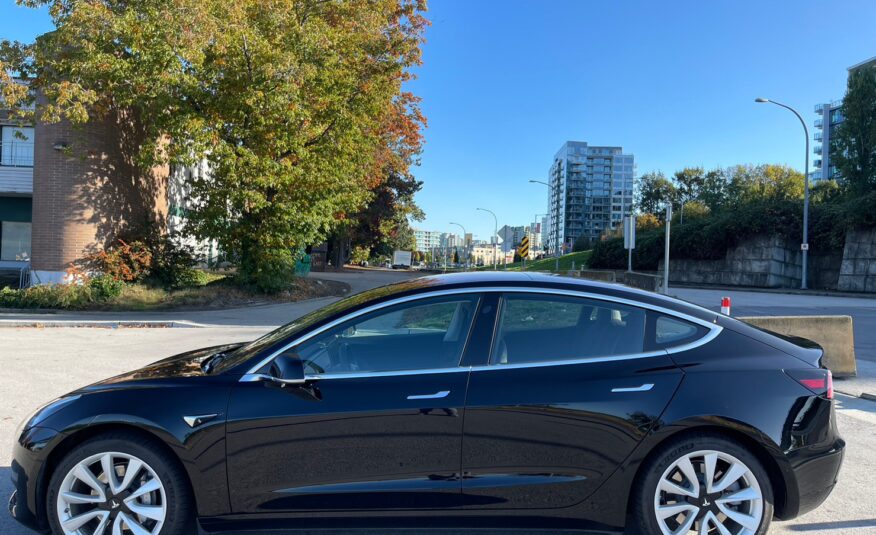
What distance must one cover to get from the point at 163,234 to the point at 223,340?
10.9 metres

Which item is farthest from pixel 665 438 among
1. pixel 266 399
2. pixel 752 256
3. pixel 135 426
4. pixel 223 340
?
pixel 752 256

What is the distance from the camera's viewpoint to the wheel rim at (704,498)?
2.88 m

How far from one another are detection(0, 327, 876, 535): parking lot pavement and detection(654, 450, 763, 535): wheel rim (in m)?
0.69

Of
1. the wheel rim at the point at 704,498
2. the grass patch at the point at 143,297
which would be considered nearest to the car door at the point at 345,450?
the wheel rim at the point at 704,498

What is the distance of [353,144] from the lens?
687 inches

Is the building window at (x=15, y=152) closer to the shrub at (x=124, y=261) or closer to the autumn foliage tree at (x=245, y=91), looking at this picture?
the autumn foliage tree at (x=245, y=91)

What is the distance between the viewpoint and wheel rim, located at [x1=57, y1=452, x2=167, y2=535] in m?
2.83

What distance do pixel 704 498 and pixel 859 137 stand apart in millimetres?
47365

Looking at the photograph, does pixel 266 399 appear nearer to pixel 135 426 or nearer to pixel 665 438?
pixel 135 426

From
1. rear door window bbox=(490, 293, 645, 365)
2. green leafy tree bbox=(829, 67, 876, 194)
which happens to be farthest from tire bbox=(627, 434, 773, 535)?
green leafy tree bbox=(829, 67, 876, 194)

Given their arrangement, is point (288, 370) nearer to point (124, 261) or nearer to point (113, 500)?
point (113, 500)

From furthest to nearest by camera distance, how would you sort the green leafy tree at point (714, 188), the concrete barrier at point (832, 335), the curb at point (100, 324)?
the green leafy tree at point (714, 188), the curb at point (100, 324), the concrete barrier at point (832, 335)

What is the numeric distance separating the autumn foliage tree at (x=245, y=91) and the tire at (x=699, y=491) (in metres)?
14.3

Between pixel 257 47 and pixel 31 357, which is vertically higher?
pixel 257 47
